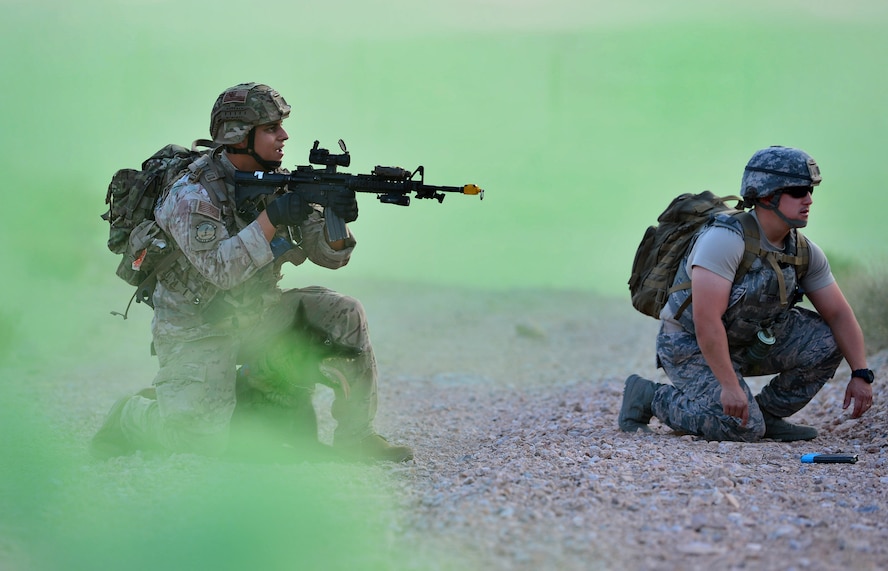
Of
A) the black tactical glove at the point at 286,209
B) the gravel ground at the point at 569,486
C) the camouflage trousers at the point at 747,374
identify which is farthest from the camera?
the camouflage trousers at the point at 747,374

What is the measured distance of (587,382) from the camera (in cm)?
954

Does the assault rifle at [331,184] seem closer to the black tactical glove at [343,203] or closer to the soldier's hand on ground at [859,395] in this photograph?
the black tactical glove at [343,203]

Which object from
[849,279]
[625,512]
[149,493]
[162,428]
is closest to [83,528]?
[149,493]

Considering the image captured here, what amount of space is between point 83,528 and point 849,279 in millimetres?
9441

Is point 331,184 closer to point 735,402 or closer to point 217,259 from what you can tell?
point 217,259

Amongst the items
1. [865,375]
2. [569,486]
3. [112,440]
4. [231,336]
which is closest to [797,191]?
[865,375]

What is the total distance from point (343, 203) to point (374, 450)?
4.59 ft

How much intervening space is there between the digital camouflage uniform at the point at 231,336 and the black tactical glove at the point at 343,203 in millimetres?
323

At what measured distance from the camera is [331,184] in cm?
582

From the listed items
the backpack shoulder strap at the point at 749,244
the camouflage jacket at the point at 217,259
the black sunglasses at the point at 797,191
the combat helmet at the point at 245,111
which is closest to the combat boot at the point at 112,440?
the camouflage jacket at the point at 217,259

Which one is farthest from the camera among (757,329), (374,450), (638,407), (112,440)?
(638,407)

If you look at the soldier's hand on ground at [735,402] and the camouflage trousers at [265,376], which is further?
the camouflage trousers at [265,376]

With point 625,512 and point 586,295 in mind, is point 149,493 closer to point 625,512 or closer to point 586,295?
point 625,512

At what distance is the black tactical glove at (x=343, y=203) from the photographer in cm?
581
